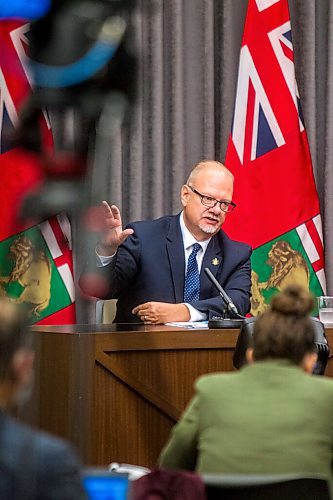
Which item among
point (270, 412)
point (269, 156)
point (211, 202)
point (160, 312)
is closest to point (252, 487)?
point (270, 412)

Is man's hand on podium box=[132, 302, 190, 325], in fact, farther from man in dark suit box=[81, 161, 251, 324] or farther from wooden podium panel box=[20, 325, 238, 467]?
wooden podium panel box=[20, 325, 238, 467]

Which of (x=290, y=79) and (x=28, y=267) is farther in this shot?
(x=290, y=79)

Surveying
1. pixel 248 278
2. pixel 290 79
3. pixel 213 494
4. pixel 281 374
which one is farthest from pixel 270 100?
pixel 213 494

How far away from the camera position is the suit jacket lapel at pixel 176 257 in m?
3.73

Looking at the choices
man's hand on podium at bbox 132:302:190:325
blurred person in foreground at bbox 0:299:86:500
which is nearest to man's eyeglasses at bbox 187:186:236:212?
man's hand on podium at bbox 132:302:190:325

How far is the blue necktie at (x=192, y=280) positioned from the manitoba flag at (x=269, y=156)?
91 cm

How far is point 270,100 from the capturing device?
15.5 feet

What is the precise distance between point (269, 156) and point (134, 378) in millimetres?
2298

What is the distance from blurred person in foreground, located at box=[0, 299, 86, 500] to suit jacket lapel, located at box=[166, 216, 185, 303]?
9.00 ft

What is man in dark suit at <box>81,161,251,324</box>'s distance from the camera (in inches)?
147

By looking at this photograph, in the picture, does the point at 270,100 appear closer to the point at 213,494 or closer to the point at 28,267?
the point at 213,494

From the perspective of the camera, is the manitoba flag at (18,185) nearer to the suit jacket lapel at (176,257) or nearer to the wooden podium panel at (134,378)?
the wooden podium panel at (134,378)

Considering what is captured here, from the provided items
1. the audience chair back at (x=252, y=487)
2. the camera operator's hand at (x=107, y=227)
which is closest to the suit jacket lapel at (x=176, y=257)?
the audience chair back at (x=252, y=487)

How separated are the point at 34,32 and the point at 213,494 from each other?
3.56 feet
